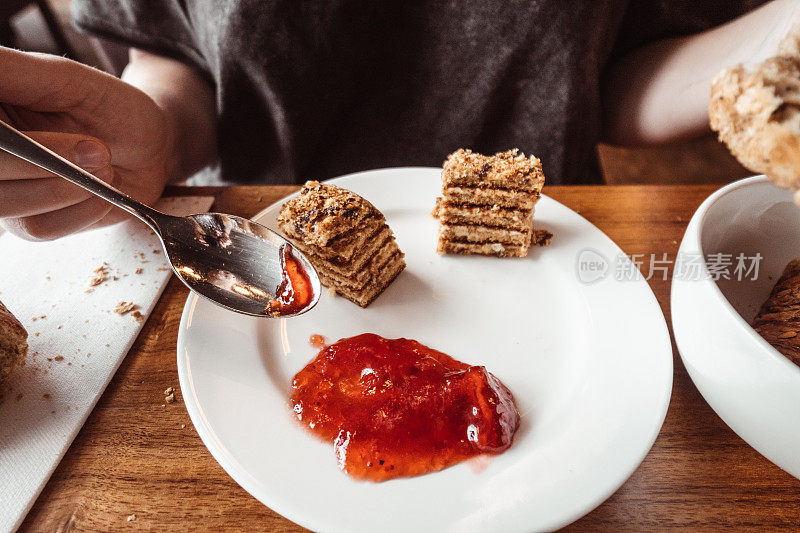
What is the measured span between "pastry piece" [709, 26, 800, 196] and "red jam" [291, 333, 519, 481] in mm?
828

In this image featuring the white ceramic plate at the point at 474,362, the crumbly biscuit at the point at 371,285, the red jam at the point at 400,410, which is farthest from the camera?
the crumbly biscuit at the point at 371,285

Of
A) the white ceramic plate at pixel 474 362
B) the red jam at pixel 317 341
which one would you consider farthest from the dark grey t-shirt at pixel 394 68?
the red jam at pixel 317 341

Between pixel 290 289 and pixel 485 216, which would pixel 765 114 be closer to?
pixel 485 216

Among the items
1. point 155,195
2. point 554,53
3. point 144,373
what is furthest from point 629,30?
point 144,373

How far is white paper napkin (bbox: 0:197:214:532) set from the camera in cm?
129

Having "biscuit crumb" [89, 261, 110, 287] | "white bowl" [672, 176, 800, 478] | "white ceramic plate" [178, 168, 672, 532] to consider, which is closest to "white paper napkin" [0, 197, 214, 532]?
"biscuit crumb" [89, 261, 110, 287]

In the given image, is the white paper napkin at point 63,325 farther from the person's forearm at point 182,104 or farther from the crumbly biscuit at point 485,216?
the crumbly biscuit at point 485,216

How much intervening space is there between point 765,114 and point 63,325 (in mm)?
2053

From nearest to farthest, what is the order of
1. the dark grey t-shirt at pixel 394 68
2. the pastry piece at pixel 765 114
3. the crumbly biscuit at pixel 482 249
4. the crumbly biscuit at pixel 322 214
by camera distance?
the pastry piece at pixel 765 114, the crumbly biscuit at pixel 322 214, the crumbly biscuit at pixel 482 249, the dark grey t-shirt at pixel 394 68

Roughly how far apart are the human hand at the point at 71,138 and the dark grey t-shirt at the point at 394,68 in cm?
44

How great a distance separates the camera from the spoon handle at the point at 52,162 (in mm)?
1298

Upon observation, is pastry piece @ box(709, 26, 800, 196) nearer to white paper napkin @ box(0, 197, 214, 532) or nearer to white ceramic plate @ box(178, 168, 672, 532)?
white ceramic plate @ box(178, 168, 672, 532)

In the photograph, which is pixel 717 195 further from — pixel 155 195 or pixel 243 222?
pixel 155 195

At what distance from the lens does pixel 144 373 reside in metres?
1.51
